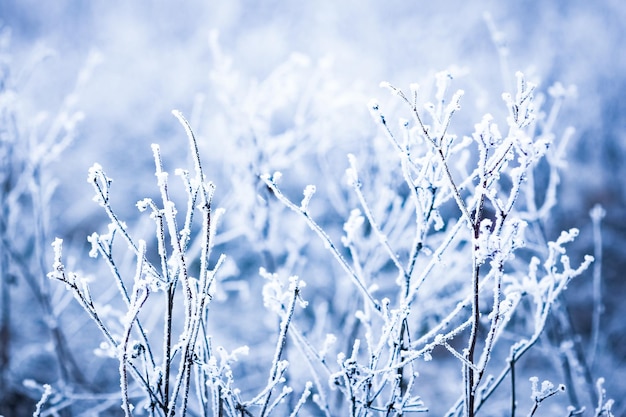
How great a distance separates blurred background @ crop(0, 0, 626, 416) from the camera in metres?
6.69

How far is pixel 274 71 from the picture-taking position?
544cm

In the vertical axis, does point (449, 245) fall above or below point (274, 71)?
below

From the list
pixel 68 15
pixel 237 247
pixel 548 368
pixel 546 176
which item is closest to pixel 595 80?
pixel 546 176

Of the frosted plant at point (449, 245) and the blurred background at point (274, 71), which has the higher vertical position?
the blurred background at point (274, 71)

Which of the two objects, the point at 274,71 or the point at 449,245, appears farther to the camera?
the point at 274,71

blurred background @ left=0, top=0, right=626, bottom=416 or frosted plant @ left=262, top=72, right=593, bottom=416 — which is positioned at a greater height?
blurred background @ left=0, top=0, right=626, bottom=416

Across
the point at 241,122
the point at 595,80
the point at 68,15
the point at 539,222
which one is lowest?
the point at 539,222

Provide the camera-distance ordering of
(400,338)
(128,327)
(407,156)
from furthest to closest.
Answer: (400,338) → (407,156) → (128,327)

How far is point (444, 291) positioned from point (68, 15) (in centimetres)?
1092

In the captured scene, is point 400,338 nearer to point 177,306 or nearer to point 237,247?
point 177,306

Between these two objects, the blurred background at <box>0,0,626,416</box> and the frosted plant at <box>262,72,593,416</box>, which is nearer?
the frosted plant at <box>262,72,593,416</box>

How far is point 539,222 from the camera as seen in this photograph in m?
3.08

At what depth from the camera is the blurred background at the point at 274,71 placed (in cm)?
669

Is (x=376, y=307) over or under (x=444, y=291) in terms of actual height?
under
